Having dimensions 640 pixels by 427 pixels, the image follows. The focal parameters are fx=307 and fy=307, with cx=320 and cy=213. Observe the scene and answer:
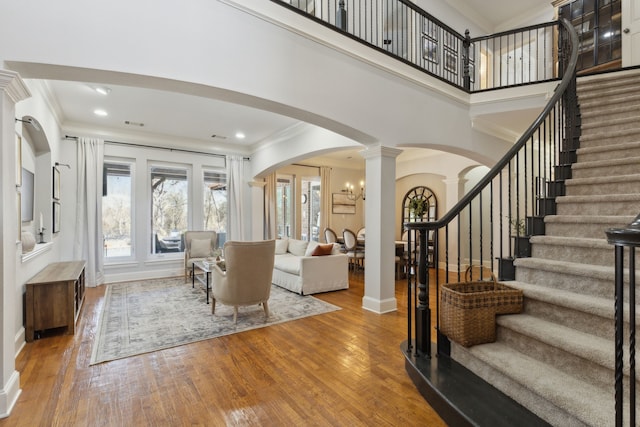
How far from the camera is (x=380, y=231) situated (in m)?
3.99

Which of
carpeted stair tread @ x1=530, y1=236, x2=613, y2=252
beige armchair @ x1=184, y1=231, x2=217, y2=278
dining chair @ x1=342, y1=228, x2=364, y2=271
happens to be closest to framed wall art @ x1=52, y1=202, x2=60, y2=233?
beige armchair @ x1=184, y1=231, x2=217, y2=278

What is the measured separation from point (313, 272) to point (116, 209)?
4269 mm

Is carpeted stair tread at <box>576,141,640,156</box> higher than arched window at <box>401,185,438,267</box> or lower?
higher

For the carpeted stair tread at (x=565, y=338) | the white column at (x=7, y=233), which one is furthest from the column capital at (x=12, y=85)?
the carpeted stair tread at (x=565, y=338)

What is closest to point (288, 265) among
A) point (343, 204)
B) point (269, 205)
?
point (269, 205)

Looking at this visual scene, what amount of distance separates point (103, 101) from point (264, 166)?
3.04 metres

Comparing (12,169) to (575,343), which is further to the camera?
(12,169)

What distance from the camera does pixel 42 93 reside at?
386 cm

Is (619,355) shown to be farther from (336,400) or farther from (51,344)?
(51,344)

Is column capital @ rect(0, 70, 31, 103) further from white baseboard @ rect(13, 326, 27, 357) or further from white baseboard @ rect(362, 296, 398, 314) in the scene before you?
white baseboard @ rect(362, 296, 398, 314)

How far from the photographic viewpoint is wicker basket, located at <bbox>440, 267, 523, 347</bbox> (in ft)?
6.53

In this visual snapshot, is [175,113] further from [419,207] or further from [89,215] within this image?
[419,207]

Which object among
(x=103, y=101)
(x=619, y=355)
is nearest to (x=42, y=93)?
(x=103, y=101)

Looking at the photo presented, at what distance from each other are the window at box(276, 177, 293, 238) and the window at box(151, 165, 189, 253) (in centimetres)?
241
